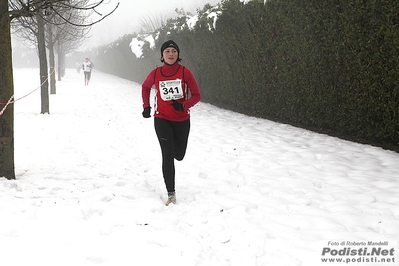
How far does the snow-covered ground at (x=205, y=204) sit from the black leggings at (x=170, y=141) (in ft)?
1.26

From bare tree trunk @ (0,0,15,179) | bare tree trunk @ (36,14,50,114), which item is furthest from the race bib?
bare tree trunk @ (36,14,50,114)

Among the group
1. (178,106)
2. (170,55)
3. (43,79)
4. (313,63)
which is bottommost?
(178,106)

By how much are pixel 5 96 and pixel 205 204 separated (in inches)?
117

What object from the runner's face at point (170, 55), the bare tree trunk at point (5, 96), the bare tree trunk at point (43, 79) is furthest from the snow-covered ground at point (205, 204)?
the bare tree trunk at point (43, 79)

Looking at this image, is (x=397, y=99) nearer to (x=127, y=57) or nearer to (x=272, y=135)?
(x=272, y=135)

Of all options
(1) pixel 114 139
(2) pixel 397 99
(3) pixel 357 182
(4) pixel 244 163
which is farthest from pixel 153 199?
(2) pixel 397 99

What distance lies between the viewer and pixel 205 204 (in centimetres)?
409

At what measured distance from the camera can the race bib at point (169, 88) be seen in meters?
4.00

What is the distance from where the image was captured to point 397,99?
5.42 meters

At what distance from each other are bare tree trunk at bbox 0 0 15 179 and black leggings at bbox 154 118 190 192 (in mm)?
2045

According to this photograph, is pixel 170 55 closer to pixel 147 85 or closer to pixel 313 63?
pixel 147 85

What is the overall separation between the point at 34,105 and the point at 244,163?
10180 mm

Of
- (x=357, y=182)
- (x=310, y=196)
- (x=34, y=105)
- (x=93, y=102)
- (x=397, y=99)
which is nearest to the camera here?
(x=310, y=196)

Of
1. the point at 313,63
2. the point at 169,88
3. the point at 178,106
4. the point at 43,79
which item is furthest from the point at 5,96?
the point at 43,79
